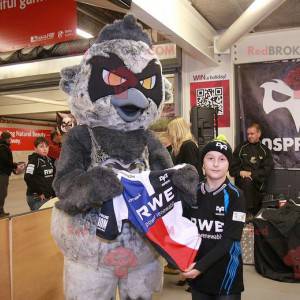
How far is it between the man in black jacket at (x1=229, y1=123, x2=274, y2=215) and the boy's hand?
3053mm

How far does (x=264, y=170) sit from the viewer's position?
4664 millimetres

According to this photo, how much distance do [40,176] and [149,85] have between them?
2759mm

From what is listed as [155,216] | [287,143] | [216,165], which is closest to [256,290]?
[216,165]

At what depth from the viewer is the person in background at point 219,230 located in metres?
1.77

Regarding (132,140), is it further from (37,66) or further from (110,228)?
(37,66)

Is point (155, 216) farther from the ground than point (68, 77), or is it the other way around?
point (68, 77)

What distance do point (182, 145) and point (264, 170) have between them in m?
1.69

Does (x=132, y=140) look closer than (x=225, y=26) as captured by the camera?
Yes

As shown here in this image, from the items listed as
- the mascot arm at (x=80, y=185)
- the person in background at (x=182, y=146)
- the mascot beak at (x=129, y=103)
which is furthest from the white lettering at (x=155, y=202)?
the person in background at (x=182, y=146)

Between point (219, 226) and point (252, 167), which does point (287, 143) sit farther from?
point (219, 226)

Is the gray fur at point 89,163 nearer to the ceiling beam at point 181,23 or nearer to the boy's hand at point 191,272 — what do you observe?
the boy's hand at point 191,272

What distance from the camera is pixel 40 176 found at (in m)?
4.18

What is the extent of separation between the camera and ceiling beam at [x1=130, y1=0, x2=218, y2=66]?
10.2 feet

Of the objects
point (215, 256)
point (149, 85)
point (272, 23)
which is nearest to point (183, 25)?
point (272, 23)
